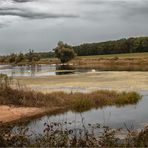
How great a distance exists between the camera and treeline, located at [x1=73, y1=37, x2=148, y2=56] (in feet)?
454

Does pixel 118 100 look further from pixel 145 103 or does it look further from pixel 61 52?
pixel 61 52

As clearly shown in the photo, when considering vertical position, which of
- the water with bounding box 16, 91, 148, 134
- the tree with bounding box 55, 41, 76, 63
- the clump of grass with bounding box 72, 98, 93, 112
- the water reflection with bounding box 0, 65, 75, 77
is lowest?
the water reflection with bounding box 0, 65, 75, 77

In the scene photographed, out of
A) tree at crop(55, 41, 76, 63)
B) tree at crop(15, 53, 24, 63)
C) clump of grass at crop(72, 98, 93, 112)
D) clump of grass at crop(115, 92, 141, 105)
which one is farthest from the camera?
tree at crop(15, 53, 24, 63)

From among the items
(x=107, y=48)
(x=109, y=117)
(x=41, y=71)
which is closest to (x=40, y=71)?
(x=41, y=71)

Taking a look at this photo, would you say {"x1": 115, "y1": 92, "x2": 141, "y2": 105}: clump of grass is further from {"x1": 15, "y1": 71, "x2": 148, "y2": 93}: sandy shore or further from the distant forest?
the distant forest

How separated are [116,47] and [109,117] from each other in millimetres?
127674

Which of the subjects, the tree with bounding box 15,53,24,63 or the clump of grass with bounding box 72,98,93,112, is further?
the tree with bounding box 15,53,24,63

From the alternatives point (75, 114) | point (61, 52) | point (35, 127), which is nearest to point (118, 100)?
point (75, 114)

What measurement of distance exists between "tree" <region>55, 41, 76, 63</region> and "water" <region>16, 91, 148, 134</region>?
295ft

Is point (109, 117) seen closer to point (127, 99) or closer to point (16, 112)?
point (16, 112)

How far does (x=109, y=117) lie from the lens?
73.1ft

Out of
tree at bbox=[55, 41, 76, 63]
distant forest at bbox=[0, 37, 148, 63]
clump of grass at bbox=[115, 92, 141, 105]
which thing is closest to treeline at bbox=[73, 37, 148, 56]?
distant forest at bbox=[0, 37, 148, 63]

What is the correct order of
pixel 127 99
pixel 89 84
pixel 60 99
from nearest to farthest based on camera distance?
pixel 60 99
pixel 127 99
pixel 89 84

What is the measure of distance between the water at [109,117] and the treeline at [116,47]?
370ft
